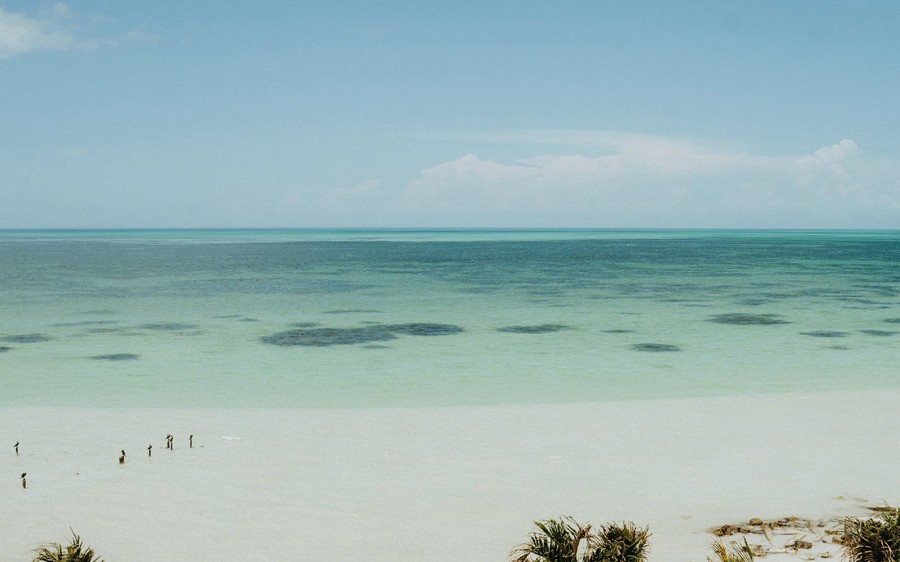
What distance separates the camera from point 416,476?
1260 centimetres

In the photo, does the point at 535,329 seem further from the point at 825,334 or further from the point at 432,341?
the point at 825,334

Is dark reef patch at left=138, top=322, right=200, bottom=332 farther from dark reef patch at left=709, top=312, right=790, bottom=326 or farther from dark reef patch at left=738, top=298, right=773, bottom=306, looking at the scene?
dark reef patch at left=738, top=298, right=773, bottom=306

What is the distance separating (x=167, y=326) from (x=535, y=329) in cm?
1507

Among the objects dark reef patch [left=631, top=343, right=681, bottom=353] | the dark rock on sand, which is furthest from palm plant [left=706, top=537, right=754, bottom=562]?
the dark rock on sand

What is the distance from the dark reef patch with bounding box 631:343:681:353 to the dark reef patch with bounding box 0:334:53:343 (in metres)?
21.3

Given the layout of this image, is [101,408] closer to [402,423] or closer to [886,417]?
[402,423]

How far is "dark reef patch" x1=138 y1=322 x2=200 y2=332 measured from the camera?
1247 inches

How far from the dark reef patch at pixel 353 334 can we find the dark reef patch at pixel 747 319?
461 inches

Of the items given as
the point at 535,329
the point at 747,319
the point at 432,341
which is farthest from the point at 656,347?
the point at 747,319

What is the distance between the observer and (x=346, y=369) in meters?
23.3

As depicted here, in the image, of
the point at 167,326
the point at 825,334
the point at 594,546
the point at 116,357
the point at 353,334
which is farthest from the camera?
the point at 167,326

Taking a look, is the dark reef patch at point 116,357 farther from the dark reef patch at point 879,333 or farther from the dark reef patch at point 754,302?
the dark reef patch at point 754,302

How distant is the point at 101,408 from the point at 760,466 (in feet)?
45.9

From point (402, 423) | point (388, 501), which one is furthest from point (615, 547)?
point (402, 423)
